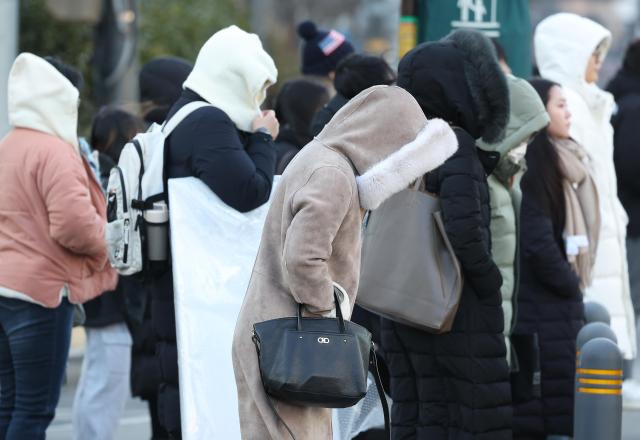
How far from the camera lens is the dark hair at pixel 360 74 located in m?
7.01

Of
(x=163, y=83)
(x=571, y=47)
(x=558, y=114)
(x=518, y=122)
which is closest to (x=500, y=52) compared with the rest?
(x=571, y=47)

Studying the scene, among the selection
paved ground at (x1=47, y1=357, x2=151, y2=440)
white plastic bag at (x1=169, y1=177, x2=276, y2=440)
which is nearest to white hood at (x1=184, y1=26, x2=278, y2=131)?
white plastic bag at (x1=169, y1=177, x2=276, y2=440)

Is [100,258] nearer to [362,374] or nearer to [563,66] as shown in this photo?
[362,374]

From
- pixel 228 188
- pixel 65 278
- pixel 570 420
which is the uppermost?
pixel 228 188

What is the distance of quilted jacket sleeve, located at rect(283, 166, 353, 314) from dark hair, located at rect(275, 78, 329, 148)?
3.33m

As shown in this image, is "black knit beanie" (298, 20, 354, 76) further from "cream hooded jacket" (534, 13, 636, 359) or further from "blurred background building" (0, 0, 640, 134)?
"cream hooded jacket" (534, 13, 636, 359)

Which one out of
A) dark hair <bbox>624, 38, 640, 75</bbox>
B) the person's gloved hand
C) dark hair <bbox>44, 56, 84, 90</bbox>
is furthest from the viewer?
dark hair <bbox>624, 38, 640, 75</bbox>

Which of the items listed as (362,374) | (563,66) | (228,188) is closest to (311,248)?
(362,374)

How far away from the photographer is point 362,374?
4480 millimetres

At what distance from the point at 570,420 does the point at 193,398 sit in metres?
2.13

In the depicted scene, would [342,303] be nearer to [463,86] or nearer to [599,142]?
[463,86]

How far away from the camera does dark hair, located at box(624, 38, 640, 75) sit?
373 inches

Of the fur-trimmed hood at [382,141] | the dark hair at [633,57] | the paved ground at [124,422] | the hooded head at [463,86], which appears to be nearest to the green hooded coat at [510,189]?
the hooded head at [463,86]

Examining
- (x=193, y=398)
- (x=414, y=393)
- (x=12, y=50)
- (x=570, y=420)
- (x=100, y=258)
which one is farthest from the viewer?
(x=12, y=50)
